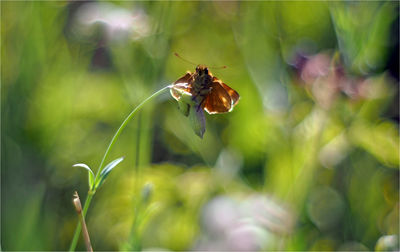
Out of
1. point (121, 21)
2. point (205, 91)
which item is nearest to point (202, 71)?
point (205, 91)

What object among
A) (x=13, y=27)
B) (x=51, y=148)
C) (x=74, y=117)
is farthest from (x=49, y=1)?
(x=51, y=148)

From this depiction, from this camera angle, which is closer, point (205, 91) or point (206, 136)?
point (205, 91)

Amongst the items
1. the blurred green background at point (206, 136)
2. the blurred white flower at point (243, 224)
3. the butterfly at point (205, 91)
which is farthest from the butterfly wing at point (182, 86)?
the blurred white flower at point (243, 224)

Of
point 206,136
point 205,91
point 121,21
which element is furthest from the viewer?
point 206,136

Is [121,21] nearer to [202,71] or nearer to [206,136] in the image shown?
[206,136]

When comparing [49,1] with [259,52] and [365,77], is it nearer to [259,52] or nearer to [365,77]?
[259,52]

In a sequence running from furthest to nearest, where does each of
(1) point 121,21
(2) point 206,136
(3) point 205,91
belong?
1. (2) point 206,136
2. (1) point 121,21
3. (3) point 205,91
